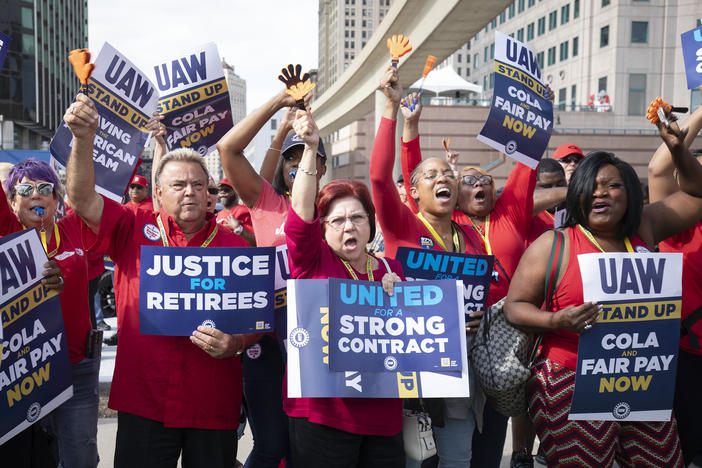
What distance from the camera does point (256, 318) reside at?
3.03 m

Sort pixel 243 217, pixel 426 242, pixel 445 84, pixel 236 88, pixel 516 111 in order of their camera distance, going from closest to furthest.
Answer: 1. pixel 426 242
2. pixel 516 111
3. pixel 243 217
4. pixel 445 84
5. pixel 236 88

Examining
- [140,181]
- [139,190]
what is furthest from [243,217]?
[139,190]

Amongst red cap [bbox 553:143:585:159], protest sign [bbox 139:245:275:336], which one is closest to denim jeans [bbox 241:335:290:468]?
protest sign [bbox 139:245:275:336]

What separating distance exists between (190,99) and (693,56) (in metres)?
3.59

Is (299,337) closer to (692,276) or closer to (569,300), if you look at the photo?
(569,300)

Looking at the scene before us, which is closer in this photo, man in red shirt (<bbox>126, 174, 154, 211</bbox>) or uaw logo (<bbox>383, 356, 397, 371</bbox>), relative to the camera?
uaw logo (<bbox>383, 356, 397, 371</bbox>)

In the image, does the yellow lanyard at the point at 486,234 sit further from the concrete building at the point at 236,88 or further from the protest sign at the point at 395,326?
the concrete building at the point at 236,88

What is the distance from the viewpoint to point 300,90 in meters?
2.87

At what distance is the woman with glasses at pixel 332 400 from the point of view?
2.79 m

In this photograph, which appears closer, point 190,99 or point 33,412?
point 33,412

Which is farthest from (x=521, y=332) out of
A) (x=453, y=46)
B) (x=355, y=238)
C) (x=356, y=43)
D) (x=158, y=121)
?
(x=356, y=43)

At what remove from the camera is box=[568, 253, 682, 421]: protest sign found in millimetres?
2912

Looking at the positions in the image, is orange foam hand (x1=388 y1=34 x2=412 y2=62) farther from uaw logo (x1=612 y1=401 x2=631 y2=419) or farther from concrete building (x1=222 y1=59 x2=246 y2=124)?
concrete building (x1=222 y1=59 x2=246 y2=124)

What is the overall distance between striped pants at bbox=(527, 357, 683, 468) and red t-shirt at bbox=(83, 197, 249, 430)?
1497 mm
